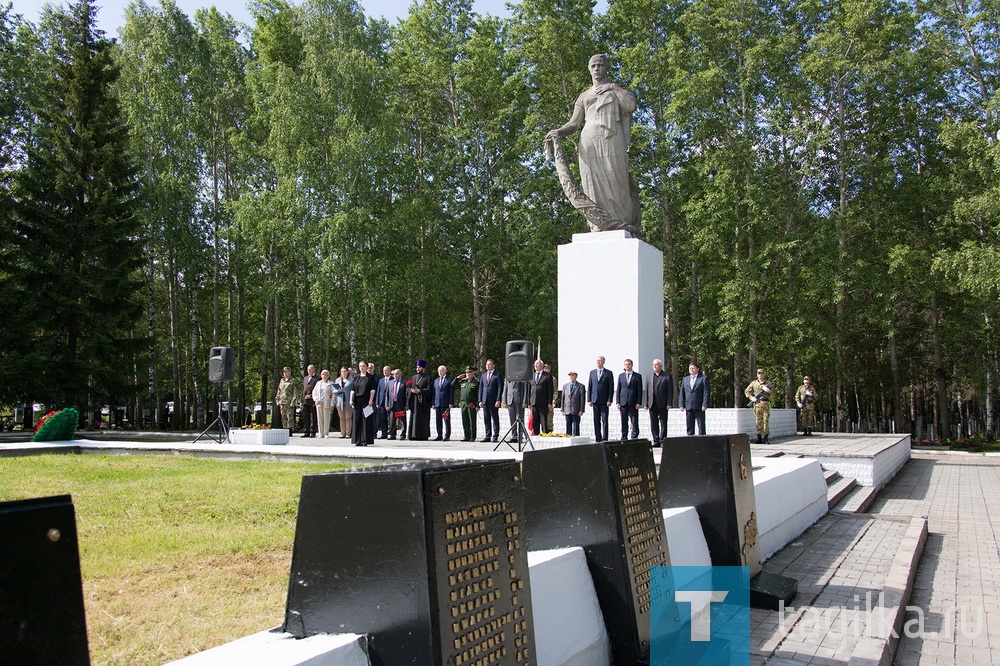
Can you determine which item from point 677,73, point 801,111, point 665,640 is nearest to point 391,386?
point 665,640

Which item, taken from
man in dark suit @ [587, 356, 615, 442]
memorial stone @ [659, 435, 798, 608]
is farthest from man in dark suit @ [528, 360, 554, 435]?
memorial stone @ [659, 435, 798, 608]

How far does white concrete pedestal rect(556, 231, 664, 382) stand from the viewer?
1625cm

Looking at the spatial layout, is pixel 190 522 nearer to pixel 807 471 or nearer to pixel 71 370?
pixel 807 471

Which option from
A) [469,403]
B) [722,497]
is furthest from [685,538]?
[469,403]

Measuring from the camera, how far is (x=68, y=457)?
12188 millimetres

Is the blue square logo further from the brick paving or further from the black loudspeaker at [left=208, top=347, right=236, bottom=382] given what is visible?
the black loudspeaker at [left=208, top=347, right=236, bottom=382]

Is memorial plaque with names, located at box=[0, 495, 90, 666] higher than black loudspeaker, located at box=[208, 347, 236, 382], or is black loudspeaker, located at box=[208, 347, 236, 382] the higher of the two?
black loudspeaker, located at box=[208, 347, 236, 382]

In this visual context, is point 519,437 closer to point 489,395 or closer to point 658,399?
point 658,399

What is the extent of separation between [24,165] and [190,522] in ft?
82.0

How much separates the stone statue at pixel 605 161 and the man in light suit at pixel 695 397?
4233 mm

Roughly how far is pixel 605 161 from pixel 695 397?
5.93 m

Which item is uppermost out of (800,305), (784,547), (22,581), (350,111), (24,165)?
(350,111)

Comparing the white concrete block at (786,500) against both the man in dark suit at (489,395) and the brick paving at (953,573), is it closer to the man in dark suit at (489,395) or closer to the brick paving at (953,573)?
the brick paving at (953,573)

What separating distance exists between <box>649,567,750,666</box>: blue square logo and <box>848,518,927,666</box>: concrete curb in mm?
558
